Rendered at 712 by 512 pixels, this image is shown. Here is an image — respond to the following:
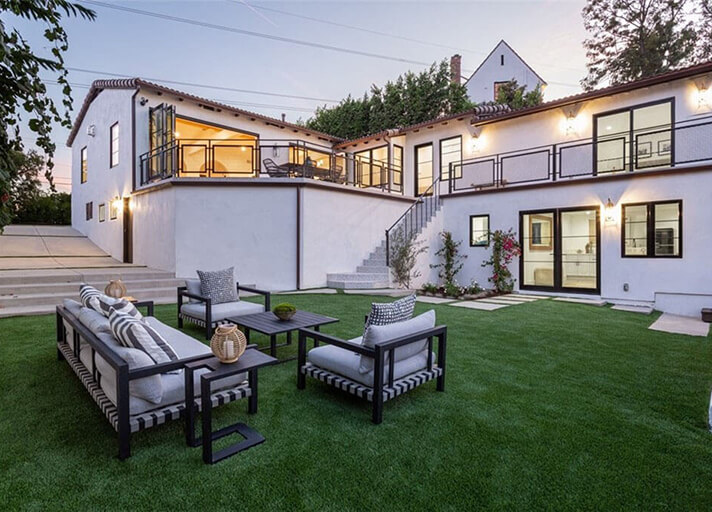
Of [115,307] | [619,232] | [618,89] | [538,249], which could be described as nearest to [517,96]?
[618,89]

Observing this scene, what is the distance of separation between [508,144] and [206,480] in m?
11.9

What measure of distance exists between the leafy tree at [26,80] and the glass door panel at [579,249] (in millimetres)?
10511

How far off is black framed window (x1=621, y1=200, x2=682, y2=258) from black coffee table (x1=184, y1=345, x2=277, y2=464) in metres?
9.38

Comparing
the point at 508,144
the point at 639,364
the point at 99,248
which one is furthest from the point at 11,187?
the point at 99,248

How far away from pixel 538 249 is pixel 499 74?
630 inches

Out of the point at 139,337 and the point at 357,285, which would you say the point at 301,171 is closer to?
the point at 357,285

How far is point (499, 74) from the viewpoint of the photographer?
21.8m

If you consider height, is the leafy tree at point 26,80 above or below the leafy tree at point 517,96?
below

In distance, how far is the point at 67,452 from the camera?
2.39 metres

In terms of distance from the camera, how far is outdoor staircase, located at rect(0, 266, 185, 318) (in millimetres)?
6605

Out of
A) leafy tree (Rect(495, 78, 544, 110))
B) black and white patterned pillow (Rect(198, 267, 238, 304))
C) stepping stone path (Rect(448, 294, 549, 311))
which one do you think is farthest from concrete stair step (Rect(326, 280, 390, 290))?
leafy tree (Rect(495, 78, 544, 110))

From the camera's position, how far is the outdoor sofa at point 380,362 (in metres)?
2.83

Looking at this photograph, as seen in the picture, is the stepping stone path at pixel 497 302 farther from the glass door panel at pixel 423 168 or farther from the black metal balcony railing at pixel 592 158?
the glass door panel at pixel 423 168

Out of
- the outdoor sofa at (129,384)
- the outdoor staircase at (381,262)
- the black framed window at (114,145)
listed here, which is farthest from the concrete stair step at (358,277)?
the black framed window at (114,145)
